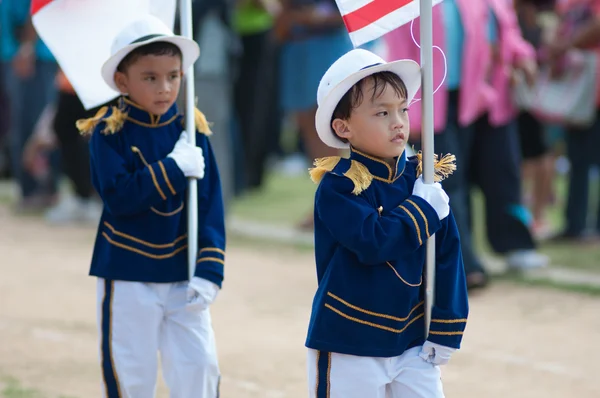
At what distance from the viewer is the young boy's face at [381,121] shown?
10.5 feet

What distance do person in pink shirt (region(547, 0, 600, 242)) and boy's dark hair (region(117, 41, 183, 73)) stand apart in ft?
16.2

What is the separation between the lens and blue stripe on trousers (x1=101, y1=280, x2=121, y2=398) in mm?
3902

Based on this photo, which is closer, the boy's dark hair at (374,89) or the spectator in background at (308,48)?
the boy's dark hair at (374,89)

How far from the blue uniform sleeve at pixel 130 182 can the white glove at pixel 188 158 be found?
0.02 metres

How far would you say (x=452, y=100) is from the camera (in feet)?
22.4

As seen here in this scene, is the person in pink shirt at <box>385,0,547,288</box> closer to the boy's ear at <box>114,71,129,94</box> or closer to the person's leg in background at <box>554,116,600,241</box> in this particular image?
the person's leg in background at <box>554,116,600,241</box>

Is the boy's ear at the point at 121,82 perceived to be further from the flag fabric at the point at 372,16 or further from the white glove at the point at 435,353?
the white glove at the point at 435,353

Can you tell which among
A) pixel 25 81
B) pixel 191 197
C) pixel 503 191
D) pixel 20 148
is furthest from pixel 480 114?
pixel 20 148

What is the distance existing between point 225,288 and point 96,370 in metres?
1.98

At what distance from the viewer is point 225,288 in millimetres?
7082

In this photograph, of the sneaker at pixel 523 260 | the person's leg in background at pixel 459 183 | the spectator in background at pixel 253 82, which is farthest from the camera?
the spectator in background at pixel 253 82

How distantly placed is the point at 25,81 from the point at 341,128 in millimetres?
7765

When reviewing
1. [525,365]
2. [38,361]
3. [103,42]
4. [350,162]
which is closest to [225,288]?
[38,361]

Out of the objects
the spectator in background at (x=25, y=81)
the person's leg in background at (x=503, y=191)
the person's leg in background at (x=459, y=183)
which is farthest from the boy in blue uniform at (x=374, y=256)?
the spectator in background at (x=25, y=81)
